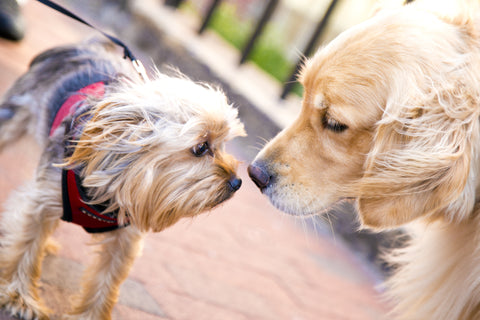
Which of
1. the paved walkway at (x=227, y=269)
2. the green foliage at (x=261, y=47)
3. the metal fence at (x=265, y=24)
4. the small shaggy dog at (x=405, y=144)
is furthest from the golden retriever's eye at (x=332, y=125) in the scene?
the green foliage at (x=261, y=47)

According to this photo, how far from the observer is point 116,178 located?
241 cm

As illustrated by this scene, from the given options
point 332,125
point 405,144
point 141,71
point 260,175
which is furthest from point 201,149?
point 405,144

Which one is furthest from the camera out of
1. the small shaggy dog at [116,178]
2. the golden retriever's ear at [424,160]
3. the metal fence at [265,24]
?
the metal fence at [265,24]

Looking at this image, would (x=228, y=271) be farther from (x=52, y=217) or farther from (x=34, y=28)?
(x=34, y=28)

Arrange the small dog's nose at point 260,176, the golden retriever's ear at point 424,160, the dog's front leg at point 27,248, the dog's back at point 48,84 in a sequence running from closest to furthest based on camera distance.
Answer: the golden retriever's ear at point 424,160 < the dog's front leg at point 27,248 < the small dog's nose at point 260,176 < the dog's back at point 48,84

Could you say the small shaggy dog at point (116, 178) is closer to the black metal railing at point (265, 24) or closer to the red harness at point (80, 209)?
the red harness at point (80, 209)

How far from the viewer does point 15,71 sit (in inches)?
212

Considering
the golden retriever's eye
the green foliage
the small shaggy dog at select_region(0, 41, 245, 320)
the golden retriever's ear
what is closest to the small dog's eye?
the small shaggy dog at select_region(0, 41, 245, 320)

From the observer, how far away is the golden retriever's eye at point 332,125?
2.57m

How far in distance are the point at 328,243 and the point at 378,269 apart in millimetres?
650

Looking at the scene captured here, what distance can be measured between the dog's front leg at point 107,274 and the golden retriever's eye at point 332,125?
3.83ft

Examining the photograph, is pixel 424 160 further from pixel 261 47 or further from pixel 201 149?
pixel 261 47

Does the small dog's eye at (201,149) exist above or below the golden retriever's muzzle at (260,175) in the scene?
above

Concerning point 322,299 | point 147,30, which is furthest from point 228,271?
point 147,30
